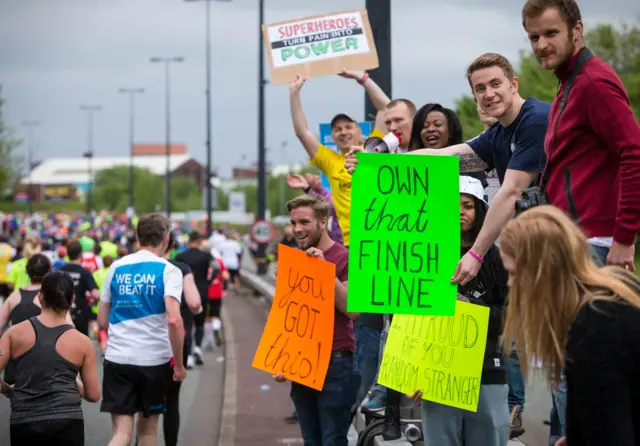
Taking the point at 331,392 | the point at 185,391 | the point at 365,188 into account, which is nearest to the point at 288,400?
the point at 185,391

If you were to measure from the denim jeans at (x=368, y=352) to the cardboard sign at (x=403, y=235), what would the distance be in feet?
9.78

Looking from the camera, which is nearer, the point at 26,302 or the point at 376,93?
the point at 376,93

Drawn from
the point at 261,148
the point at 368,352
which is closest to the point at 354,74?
the point at 368,352

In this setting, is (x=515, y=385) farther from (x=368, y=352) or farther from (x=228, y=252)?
(x=228, y=252)

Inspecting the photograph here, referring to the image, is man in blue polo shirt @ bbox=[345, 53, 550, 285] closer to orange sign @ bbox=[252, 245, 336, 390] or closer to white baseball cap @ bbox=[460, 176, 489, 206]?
white baseball cap @ bbox=[460, 176, 489, 206]

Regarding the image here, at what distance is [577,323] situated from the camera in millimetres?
3303

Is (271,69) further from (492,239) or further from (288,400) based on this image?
(288,400)

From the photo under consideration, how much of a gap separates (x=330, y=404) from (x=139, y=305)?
188cm

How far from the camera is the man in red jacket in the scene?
13.7 ft

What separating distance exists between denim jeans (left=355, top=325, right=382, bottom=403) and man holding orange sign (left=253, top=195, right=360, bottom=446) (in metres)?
1.42

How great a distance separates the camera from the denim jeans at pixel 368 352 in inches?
330

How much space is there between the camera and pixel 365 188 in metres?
5.38

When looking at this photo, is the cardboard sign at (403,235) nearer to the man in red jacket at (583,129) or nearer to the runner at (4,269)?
the man in red jacket at (583,129)

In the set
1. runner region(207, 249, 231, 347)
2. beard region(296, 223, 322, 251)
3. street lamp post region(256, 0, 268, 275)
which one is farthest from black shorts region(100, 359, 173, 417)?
street lamp post region(256, 0, 268, 275)
